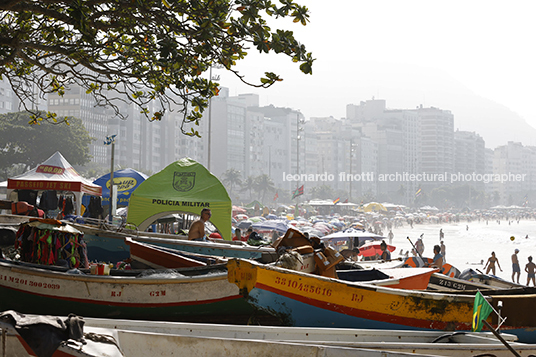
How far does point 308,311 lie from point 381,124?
193406mm

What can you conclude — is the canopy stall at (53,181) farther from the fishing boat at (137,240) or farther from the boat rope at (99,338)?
the boat rope at (99,338)

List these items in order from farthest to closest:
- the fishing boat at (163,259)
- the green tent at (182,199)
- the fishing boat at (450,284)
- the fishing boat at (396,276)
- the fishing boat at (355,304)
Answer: the green tent at (182,199)
the fishing boat at (450,284)
the fishing boat at (396,276)
the fishing boat at (163,259)
the fishing boat at (355,304)

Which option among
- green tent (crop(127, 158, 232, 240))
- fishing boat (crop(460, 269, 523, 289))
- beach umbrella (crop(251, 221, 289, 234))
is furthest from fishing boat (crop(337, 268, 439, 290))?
beach umbrella (crop(251, 221, 289, 234))

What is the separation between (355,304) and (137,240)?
4865 millimetres

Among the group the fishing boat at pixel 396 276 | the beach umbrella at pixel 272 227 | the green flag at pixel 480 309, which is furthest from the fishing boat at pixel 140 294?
the beach umbrella at pixel 272 227

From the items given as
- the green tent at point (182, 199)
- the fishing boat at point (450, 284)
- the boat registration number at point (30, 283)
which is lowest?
the fishing boat at point (450, 284)

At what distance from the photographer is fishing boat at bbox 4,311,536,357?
4.45 m

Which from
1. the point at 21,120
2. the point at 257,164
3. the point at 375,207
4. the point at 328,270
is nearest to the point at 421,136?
the point at 257,164

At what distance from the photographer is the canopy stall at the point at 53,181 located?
48.1 feet

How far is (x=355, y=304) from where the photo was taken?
6066 millimetres

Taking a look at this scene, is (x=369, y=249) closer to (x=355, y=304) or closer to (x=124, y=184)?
(x=124, y=184)

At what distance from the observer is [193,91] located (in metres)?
7.08

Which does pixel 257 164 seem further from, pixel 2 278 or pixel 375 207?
pixel 2 278

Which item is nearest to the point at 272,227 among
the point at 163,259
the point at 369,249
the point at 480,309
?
the point at 369,249
